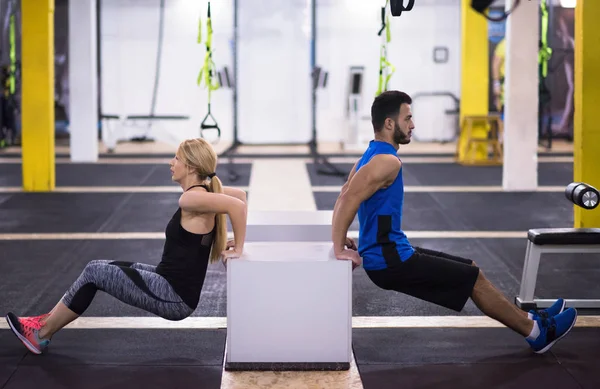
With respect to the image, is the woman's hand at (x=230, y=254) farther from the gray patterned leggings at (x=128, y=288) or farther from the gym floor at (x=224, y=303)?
the gym floor at (x=224, y=303)

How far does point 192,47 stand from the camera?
17031mm

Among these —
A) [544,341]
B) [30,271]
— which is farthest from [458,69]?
[544,341]

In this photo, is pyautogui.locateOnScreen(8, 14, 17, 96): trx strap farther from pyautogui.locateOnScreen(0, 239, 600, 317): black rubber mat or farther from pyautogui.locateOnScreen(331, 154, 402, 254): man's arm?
pyautogui.locateOnScreen(331, 154, 402, 254): man's arm

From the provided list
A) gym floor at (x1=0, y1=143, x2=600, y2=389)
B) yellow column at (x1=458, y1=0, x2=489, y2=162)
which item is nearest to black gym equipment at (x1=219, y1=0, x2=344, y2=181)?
gym floor at (x1=0, y1=143, x2=600, y2=389)

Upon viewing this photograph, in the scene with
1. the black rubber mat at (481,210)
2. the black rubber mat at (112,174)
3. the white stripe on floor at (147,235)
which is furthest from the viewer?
the black rubber mat at (112,174)

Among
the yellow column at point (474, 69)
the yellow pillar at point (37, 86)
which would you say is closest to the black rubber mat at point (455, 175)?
the yellow column at point (474, 69)

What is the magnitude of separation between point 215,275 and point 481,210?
3807 millimetres

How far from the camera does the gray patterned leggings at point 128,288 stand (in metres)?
3.90

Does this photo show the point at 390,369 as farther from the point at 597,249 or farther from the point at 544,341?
the point at 597,249

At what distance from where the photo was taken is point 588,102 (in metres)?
7.03

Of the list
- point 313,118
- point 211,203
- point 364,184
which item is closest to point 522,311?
point 364,184

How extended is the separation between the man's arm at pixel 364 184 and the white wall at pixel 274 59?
13252 millimetres

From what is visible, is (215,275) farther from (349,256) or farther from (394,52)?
(394,52)

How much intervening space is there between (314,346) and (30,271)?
287 centimetres
